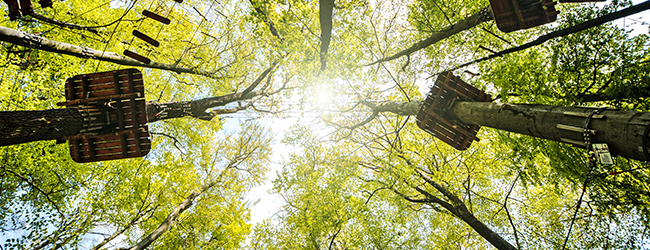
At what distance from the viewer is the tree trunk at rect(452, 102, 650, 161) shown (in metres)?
2.23

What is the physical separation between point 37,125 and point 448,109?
28.2 ft

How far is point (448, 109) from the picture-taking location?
507cm

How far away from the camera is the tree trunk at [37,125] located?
3895 millimetres

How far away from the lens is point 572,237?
9031 millimetres

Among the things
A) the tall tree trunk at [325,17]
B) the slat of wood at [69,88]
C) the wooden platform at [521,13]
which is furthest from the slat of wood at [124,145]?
the wooden platform at [521,13]

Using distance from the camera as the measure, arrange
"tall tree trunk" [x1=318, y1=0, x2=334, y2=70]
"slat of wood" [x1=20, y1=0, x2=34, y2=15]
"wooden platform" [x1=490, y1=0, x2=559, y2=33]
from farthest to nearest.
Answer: "tall tree trunk" [x1=318, y1=0, x2=334, y2=70]
"slat of wood" [x1=20, y1=0, x2=34, y2=15]
"wooden platform" [x1=490, y1=0, x2=559, y2=33]

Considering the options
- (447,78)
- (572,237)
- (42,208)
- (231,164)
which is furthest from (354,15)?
(42,208)

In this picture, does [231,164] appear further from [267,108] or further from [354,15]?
[354,15]

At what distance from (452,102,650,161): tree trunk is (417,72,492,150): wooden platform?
93cm

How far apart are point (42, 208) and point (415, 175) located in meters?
16.0

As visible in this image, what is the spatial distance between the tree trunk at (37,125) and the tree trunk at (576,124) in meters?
8.42

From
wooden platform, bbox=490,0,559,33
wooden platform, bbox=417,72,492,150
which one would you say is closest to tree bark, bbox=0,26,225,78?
wooden platform, bbox=417,72,492,150

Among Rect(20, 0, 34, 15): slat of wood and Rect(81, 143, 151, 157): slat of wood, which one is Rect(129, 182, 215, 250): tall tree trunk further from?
Rect(20, 0, 34, 15): slat of wood

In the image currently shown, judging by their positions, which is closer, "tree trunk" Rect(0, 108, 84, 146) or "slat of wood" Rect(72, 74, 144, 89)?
"tree trunk" Rect(0, 108, 84, 146)
